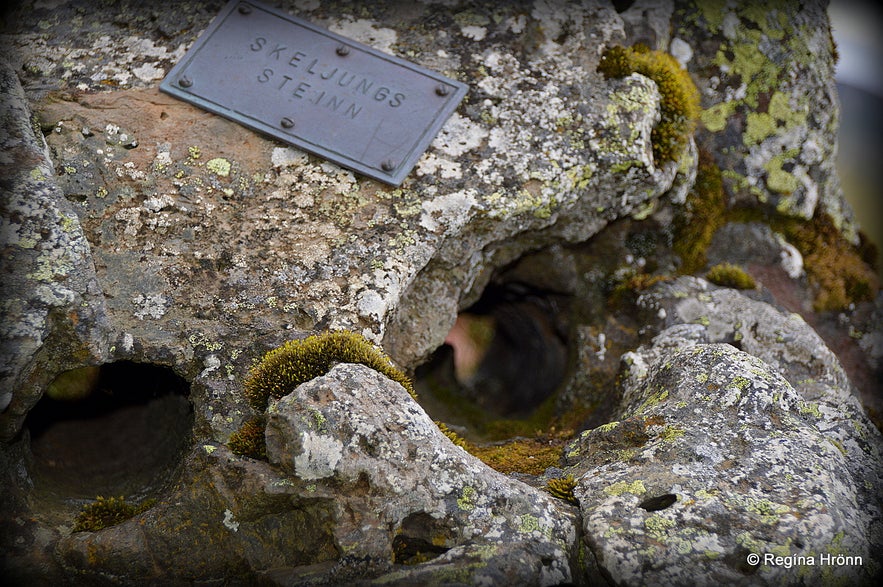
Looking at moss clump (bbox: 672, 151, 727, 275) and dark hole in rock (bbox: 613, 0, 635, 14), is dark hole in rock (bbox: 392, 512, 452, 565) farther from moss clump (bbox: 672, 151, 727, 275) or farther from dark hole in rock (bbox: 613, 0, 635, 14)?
dark hole in rock (bbox: 613, 0, 635, 14)

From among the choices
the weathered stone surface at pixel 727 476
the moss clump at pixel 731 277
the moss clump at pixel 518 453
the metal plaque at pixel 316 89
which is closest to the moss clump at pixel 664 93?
the moss clump at pixel 731 277

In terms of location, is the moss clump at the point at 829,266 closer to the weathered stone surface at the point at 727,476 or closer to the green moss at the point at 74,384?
the weathered stone surface at the point at 727,476

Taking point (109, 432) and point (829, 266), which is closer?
point (109, 432)

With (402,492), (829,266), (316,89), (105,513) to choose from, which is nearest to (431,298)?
(316,89)

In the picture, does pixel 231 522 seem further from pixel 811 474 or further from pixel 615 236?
pixel 615 236

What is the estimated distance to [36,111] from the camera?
14.6 feet

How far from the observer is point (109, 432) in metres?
4.98

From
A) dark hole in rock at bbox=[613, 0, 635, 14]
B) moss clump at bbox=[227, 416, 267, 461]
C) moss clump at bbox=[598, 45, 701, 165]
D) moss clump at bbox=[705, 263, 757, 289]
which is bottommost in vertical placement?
moss clump at bbox=[227, 416, 267, 461]

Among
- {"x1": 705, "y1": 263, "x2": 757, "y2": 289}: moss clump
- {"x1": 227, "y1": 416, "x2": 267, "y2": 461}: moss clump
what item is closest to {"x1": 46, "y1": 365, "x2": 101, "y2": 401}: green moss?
{"x1": 227, "y1": 416, "x2": 267, "y2": 461}: moss clump

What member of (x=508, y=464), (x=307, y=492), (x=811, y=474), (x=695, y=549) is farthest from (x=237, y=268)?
(x=811, y=474)

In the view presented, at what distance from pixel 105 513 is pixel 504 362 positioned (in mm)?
5043

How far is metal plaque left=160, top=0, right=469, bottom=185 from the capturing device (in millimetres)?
4633

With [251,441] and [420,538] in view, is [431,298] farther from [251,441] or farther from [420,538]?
[420,538]

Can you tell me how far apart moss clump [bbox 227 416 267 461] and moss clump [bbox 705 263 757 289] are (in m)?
3.70
